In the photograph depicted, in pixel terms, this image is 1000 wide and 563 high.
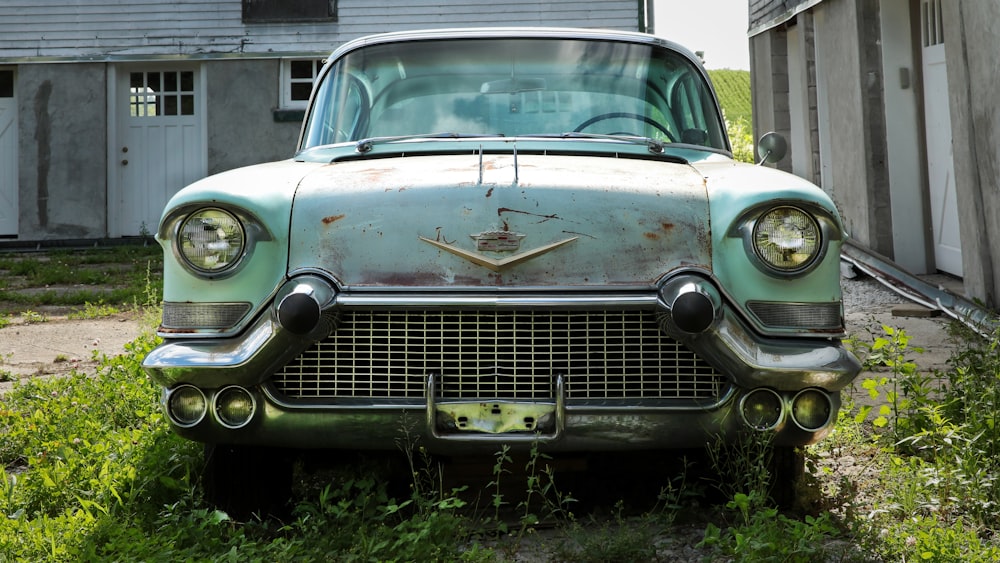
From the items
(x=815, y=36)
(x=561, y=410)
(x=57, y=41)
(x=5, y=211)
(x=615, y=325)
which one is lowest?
(x=561, y=410)

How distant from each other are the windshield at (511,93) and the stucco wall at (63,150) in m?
11.5

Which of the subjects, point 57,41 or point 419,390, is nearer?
point 419,390

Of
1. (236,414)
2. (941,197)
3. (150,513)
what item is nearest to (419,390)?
(236,414)

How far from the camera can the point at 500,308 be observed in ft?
9.78

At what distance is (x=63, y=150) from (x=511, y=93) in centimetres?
1221

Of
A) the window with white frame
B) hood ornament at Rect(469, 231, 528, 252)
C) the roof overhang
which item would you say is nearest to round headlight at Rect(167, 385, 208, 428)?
hood ornament at Rect(469, 231, 528, 252)

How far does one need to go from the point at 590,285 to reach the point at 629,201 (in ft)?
0.93

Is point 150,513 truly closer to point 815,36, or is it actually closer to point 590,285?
point 590,285

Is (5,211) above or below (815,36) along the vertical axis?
below

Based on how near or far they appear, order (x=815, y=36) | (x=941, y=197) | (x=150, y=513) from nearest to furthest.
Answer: (x=150, y=513) < (x=941, y=197) < (x=815, y=36)

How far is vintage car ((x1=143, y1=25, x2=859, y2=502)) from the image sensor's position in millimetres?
2996

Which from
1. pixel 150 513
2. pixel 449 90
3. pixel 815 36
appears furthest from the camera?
pixel 815 36

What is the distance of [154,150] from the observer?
49.3 feet

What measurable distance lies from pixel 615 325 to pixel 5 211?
14022 millimetres
